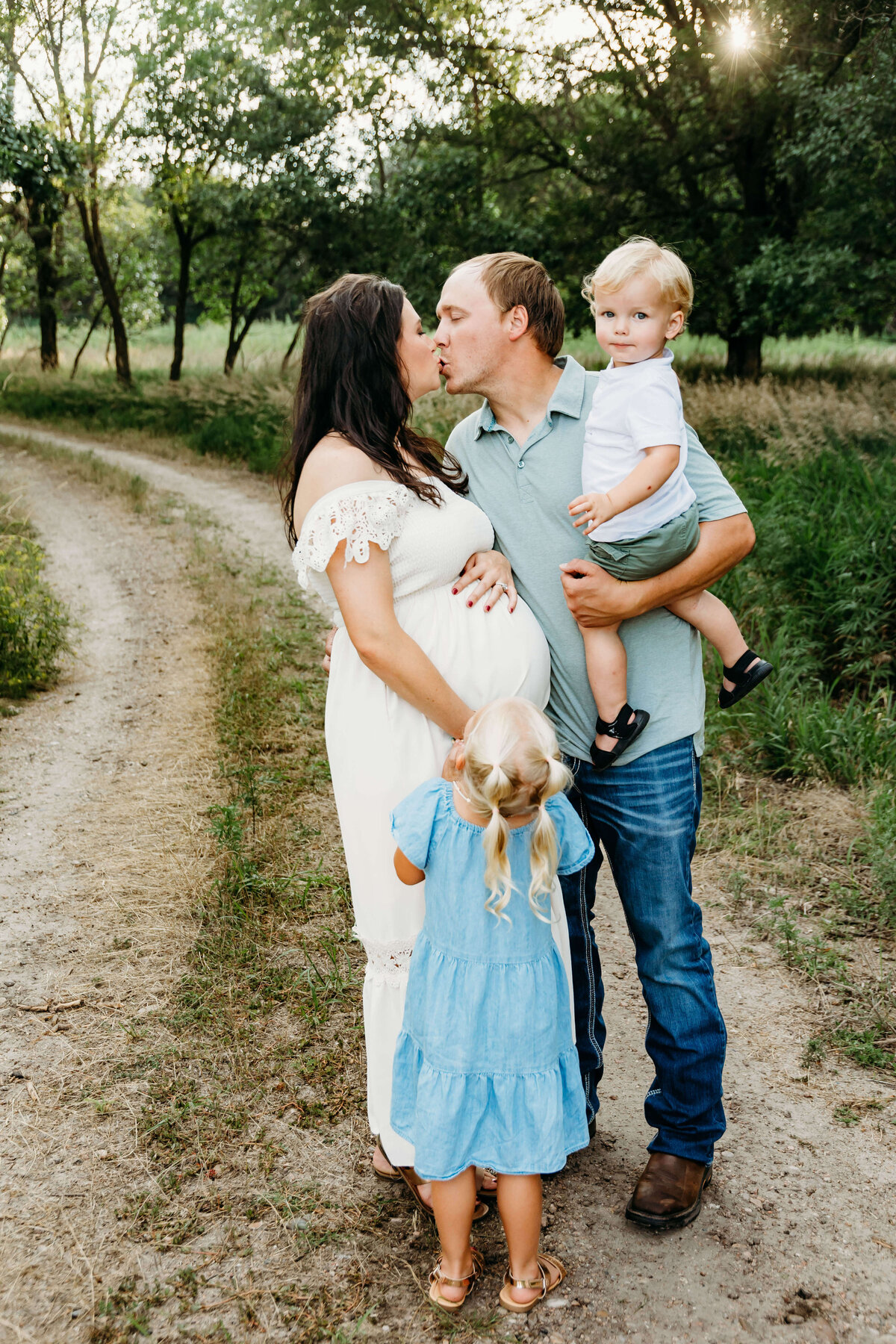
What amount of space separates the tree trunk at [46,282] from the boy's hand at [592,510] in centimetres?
2041

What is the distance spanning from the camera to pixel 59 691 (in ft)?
21.3

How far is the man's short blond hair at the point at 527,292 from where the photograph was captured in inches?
85.7

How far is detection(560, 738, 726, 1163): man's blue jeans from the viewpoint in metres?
2.19

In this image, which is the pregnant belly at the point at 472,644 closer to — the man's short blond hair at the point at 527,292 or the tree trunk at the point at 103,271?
the man's short blond hair at the point at 527,292

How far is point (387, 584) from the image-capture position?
2.06 metres

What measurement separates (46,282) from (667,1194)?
24.2 metres

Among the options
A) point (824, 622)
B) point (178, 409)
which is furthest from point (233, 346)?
point (824, 622)

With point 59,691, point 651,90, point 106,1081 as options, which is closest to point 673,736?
point 106,1081

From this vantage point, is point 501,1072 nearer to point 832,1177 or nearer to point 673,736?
point 673,736

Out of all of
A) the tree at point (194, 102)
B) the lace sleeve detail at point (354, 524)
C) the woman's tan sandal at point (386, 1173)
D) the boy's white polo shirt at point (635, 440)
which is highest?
the tree at point (194, 102)

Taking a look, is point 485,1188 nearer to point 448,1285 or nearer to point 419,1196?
point 419,1196

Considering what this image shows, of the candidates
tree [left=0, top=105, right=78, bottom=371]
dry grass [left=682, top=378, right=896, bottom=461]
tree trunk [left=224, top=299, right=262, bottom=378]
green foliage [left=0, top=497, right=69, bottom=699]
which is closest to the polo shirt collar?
green foliage [left=0, top=497, right=69, bottom=699]

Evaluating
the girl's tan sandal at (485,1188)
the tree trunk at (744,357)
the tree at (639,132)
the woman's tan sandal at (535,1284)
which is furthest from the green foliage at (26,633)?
the tree trunk at (744,357)

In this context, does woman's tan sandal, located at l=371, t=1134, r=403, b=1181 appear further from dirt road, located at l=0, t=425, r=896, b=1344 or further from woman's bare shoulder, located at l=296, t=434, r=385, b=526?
woman's bare shoulder, located at l=296, t=434, r=385, b=526
